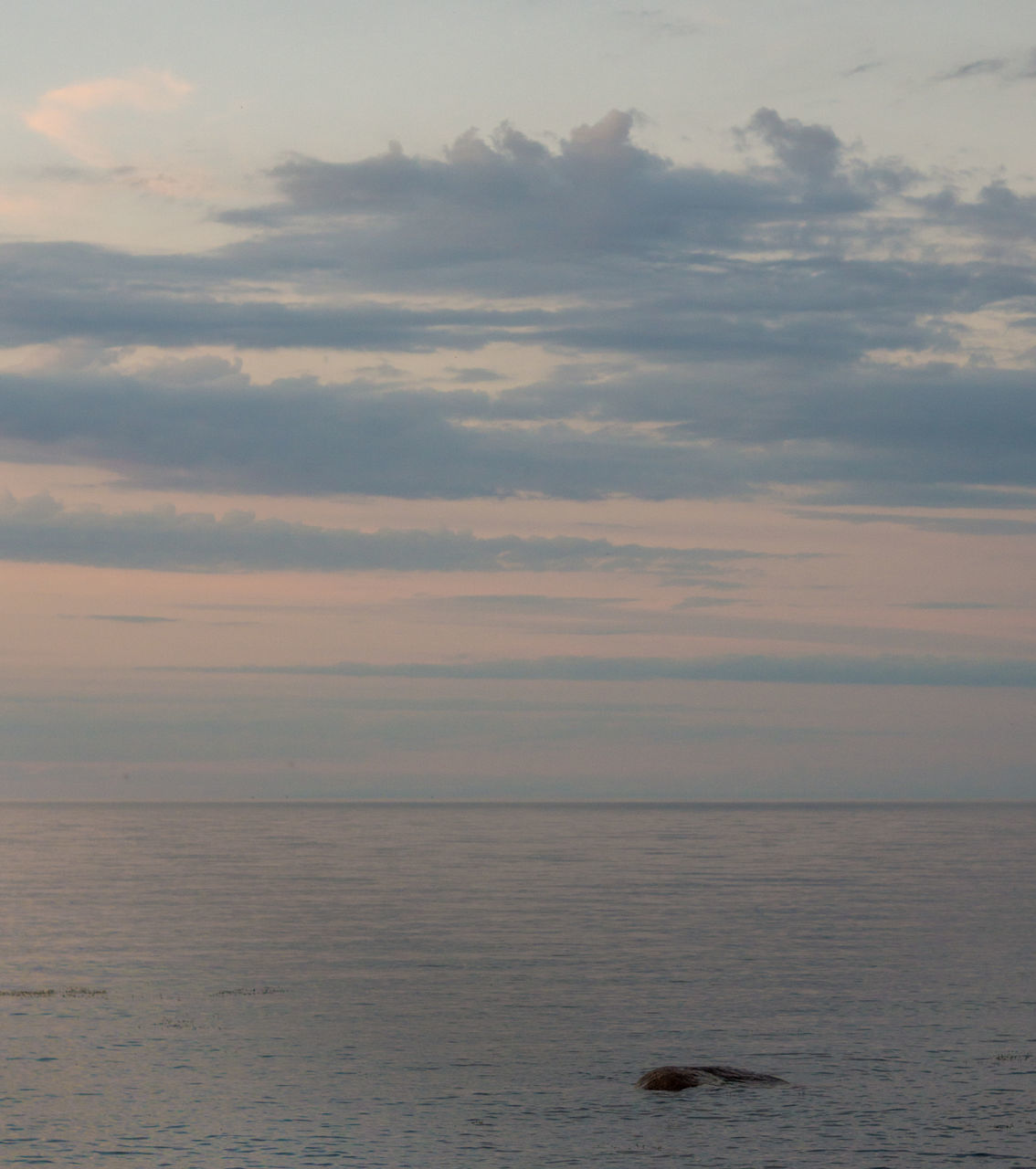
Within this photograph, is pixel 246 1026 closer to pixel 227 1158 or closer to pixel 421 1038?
pixel 421 1038

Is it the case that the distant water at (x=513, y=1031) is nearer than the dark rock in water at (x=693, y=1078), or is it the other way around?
the distant water at (x=513, y=1031)

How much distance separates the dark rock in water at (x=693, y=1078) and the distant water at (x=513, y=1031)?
801mm

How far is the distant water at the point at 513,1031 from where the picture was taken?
128 ft

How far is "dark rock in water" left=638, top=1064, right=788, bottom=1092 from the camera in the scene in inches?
1752

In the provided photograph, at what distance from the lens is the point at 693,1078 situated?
44.7 metres

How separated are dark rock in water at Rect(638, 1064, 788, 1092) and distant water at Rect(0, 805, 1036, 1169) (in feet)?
2.63

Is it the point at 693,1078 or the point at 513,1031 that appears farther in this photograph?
the point at 513,1031

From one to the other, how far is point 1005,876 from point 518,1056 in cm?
11434

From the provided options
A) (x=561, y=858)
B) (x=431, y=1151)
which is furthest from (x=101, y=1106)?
(x=561, y=858)

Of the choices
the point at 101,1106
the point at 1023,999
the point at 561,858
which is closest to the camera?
the point at 101,1106

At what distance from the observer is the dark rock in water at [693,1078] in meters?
44.5

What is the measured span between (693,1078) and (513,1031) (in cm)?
1236

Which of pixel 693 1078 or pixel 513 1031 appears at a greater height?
pixel 693 1078

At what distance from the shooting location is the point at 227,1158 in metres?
36.8
